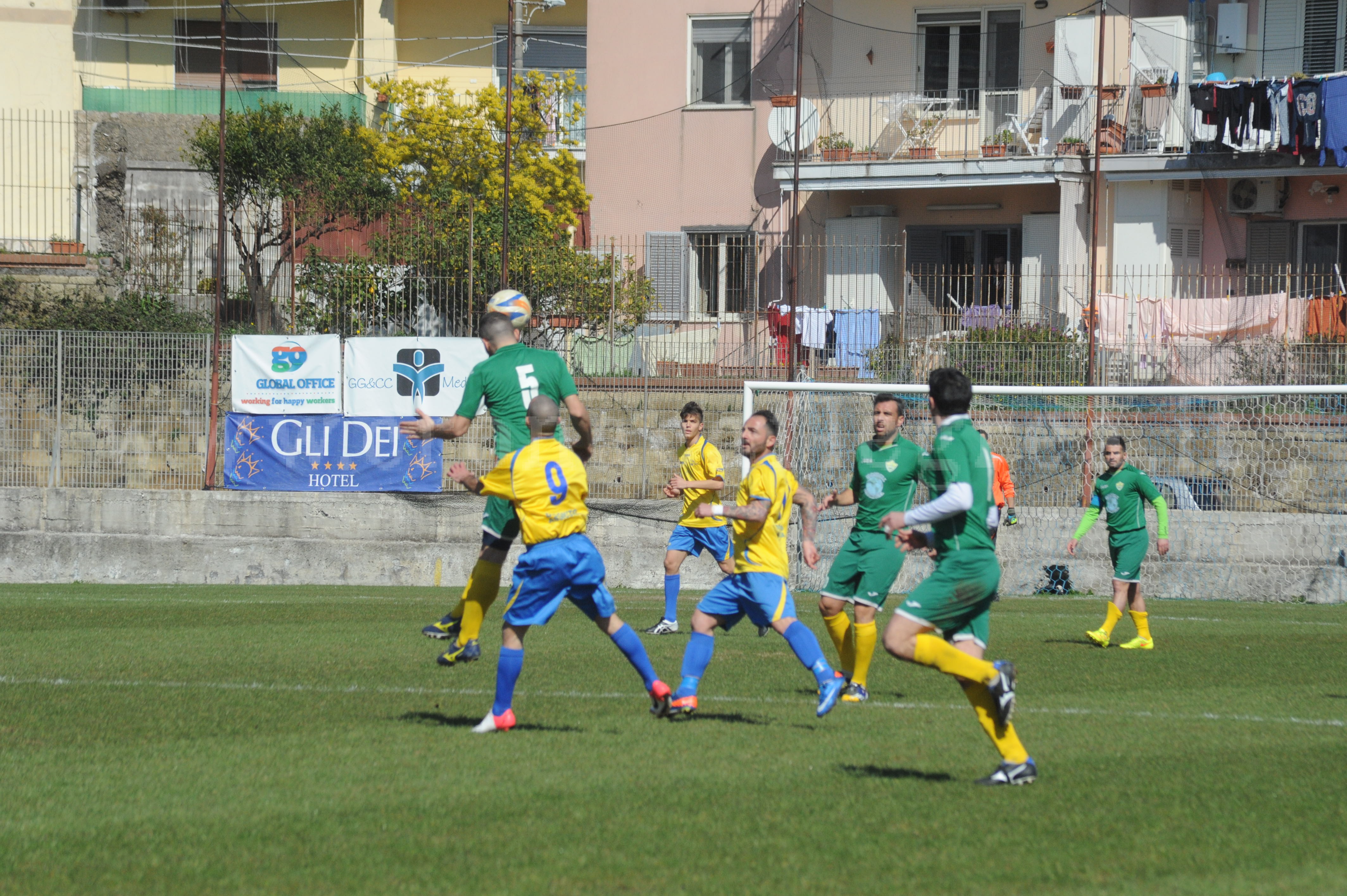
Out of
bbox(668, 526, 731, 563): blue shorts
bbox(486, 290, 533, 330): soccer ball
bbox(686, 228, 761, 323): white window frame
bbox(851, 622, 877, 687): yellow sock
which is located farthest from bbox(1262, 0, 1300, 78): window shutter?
bbox(486, 290, 533, 330): soccer ball

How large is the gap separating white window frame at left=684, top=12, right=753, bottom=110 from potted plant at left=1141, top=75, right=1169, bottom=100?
7.65 m

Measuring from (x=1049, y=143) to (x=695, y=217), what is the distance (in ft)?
23.5

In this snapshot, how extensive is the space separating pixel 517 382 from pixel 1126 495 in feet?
20.5

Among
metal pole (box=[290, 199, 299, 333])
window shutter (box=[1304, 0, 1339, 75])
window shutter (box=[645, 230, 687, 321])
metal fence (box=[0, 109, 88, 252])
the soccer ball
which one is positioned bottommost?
the soccer ball

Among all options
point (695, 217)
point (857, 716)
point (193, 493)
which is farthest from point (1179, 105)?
point (857, 716)

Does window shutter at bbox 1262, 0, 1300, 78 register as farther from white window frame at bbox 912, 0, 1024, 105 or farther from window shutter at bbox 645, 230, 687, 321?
window shutter at bbox 645, 230, 687, 321

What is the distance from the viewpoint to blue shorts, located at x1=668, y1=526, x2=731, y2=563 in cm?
1280

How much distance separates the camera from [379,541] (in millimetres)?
18672

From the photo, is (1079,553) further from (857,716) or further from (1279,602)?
(857,716)

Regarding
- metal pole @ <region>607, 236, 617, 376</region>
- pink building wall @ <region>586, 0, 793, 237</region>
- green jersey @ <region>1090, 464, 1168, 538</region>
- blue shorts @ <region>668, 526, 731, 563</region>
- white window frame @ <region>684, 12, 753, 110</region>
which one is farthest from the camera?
white window frame @ <region>684, 12, 753, 110</region>

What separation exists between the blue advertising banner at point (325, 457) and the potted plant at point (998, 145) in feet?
42.7

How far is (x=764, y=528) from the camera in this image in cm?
852

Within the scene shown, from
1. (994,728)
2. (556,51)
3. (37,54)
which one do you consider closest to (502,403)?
(994,728)

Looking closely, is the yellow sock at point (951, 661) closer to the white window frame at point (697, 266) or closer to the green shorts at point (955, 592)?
the green shorts at point (955, 592)
